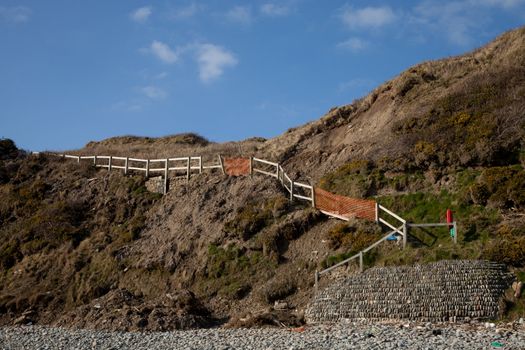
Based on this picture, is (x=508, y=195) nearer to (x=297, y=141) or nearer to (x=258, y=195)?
(x=258, y=195)

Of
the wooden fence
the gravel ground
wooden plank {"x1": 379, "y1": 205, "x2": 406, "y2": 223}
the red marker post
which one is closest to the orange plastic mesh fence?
the wooden fence

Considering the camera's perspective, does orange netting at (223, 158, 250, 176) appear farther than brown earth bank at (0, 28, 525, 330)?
Yes

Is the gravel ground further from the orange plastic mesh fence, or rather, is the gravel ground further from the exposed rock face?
the orange plastic mesh fence

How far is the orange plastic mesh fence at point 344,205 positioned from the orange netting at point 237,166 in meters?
6.54

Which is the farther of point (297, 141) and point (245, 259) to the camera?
point (297, 141)

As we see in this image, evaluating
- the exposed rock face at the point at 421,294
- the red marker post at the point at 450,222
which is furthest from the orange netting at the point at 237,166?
the exposed rock face at the point at 421,294

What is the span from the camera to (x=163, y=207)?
1462 inches

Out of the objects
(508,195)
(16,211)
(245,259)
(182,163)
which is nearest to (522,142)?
(508,195)

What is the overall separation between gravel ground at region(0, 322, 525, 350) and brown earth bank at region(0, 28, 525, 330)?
1.51 m

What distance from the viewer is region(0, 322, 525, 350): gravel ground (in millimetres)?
16969

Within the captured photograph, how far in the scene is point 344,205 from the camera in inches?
1135

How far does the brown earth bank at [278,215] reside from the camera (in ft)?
82.4

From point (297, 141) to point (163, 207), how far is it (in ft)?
29.0

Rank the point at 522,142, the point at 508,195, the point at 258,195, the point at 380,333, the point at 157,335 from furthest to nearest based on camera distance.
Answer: the point at 258,195, the point at 522,142, the point at 508,195, the point at 157,335, the point at 380,333
